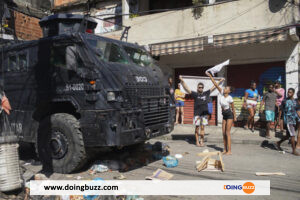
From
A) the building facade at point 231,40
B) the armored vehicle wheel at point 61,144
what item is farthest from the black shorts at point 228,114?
the building facade at point 231,40

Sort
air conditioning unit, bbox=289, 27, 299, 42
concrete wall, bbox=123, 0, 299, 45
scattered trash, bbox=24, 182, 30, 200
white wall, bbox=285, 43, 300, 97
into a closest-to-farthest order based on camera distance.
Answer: scattered trash, bbox=24, 182, 30, 200, air conditioning unit, bbox=289, 27, 299, 42, white wall, bbox=285, 43, 300, 97, concrete wall, bbox=123, 0, 299, 45

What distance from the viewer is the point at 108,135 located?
190 inches

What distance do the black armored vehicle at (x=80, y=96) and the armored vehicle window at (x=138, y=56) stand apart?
0.10 ft

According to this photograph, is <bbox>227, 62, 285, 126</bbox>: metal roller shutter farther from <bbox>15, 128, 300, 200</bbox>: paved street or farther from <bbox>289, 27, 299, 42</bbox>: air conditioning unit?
<bbox>15, 128, 300, 200</bbox>: paved street

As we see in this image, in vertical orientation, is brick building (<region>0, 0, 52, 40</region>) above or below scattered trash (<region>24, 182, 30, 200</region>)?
above

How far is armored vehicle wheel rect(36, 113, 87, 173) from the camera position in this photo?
5156 millimetres

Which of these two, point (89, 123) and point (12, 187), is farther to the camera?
point (89, 123)

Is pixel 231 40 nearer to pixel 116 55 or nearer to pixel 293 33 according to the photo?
pixel 293 33

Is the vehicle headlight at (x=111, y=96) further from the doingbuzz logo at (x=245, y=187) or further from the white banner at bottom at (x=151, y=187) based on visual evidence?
the doingbuzz logo at (x=245, y=187)

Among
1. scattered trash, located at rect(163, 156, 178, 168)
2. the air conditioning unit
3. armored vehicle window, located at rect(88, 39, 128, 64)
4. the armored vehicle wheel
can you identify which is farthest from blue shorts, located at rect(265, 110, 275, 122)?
the armored vehicle wheel

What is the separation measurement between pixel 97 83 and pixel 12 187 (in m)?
2.12

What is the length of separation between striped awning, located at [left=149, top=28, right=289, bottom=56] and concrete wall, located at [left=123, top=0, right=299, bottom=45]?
18.9 inches

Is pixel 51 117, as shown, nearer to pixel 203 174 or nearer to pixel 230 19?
pixel 203 174

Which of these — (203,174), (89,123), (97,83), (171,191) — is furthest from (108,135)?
(203,174)
